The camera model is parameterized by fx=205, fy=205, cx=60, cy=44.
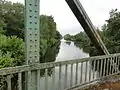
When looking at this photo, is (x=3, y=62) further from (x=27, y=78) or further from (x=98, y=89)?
(x=27, y=78)

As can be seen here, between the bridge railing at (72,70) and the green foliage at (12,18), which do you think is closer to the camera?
the bridge railing at (72,70)

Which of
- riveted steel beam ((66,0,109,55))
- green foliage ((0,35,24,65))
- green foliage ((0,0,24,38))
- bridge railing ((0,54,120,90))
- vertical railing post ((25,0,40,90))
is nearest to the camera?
vertical railing post ((25,0,40,90))

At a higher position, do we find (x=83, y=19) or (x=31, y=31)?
(x=83, y=19)

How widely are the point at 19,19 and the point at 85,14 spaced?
22239mm

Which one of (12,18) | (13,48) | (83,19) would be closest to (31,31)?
(83,19)

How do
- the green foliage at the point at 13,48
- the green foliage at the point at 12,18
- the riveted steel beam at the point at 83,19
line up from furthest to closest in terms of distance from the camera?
the green foliage at the point at 12,18
the green foliage at the point at 13,48
the riveted steel beam at the point at 83,19

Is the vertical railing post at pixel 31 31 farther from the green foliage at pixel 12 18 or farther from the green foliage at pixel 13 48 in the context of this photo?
the green foliage at pixel 12 18

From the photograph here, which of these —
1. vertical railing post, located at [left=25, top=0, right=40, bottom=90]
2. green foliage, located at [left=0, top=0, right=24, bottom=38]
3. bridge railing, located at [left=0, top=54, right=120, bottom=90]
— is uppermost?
green foliage, located at [left=0, top=0, right=24, bottom=38]

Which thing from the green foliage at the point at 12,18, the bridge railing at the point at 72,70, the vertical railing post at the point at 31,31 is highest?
the green foliage at the point at 12,18

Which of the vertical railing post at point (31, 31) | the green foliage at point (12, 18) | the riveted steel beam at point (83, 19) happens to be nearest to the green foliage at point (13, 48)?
the riveted steel beam at point (83, 19)

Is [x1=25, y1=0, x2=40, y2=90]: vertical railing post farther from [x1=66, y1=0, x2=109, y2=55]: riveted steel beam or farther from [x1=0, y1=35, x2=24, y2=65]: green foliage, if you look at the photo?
[x1=0, y1=35, x2=24, y2=65]: green foliage

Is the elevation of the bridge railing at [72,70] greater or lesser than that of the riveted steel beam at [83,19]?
lesser

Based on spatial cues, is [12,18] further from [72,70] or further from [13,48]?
[72,70]

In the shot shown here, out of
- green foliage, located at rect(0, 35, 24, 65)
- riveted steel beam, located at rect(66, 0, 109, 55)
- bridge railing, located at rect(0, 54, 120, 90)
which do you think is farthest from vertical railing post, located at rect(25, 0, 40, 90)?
green foliage, located at rect(0, 35, 24, 65)
